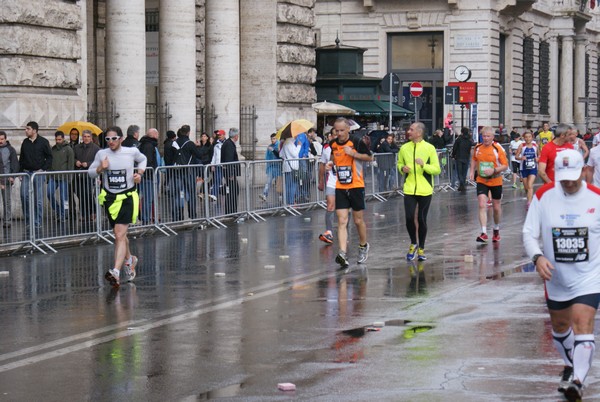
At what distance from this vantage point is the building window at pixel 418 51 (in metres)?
60.6

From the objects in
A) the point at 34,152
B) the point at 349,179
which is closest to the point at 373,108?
the point at 34,152

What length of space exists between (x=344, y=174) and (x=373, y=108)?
101ft

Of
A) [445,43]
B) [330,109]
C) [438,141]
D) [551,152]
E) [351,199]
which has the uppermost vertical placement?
[445,43]

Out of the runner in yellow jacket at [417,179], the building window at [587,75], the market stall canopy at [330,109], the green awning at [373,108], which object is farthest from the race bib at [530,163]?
the building window at [587,75]

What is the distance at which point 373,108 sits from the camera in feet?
159

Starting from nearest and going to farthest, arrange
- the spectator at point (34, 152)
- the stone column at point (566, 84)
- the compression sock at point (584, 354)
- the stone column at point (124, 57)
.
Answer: the compression sock at point (584, 354) < the spectator at point (34, 152) < the stone column at point (124, 57) < the stone column at point (566, 84)

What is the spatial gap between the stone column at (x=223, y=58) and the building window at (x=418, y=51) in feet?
92.9

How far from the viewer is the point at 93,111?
29109 mm

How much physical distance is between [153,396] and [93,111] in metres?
20.4

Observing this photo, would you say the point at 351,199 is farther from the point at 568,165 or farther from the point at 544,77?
the point at 544,77

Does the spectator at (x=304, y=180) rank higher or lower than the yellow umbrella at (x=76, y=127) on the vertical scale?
lower

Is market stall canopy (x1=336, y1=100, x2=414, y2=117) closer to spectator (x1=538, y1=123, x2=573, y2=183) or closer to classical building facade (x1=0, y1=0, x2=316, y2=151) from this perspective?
classical building facade (x1=0, y1=0, x2=316, y2=151)

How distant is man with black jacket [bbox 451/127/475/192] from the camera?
36969 mm

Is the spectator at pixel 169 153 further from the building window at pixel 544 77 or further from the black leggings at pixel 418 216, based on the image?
the building window at pixel 544 77
